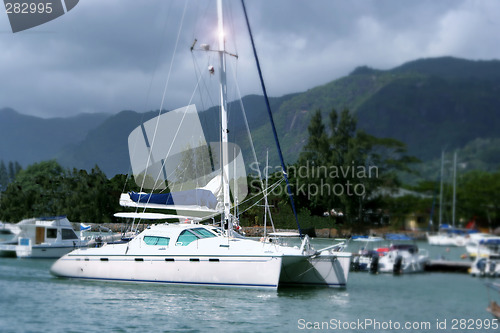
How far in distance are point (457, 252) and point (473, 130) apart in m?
1.28

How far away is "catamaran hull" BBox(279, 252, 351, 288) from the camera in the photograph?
39.7 ft

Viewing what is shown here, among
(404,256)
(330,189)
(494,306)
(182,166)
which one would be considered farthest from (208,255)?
(330,189)

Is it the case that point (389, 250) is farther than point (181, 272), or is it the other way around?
point (181, 272)

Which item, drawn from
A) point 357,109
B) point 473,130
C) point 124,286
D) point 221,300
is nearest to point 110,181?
point 124,286

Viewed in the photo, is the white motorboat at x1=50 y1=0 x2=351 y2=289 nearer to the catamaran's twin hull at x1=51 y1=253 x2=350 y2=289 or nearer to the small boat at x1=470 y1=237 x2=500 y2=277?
the catamaran's twin hull at x1=51 y1=253 x2=350 y2=289

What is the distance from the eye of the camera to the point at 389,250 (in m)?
6.74

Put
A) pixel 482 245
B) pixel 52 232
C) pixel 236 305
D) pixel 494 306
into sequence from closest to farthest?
pixel 482 245 < pixel 494 306 < pixel 236 305 < pixel 52 232

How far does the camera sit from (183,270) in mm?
12148

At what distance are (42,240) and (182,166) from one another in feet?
23.4

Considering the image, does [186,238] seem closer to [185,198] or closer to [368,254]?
[185,198]

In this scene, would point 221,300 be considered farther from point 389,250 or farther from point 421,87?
point 421,87

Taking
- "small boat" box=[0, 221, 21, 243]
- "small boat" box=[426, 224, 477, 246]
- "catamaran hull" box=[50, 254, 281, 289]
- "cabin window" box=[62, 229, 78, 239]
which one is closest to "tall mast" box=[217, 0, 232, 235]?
"catamaran hull" box=[50, 254, 281, 289]

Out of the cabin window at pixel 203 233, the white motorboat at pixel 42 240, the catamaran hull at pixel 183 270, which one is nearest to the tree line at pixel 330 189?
the catamaran hull at pixel 183 270

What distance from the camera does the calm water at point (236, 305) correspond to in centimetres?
603
